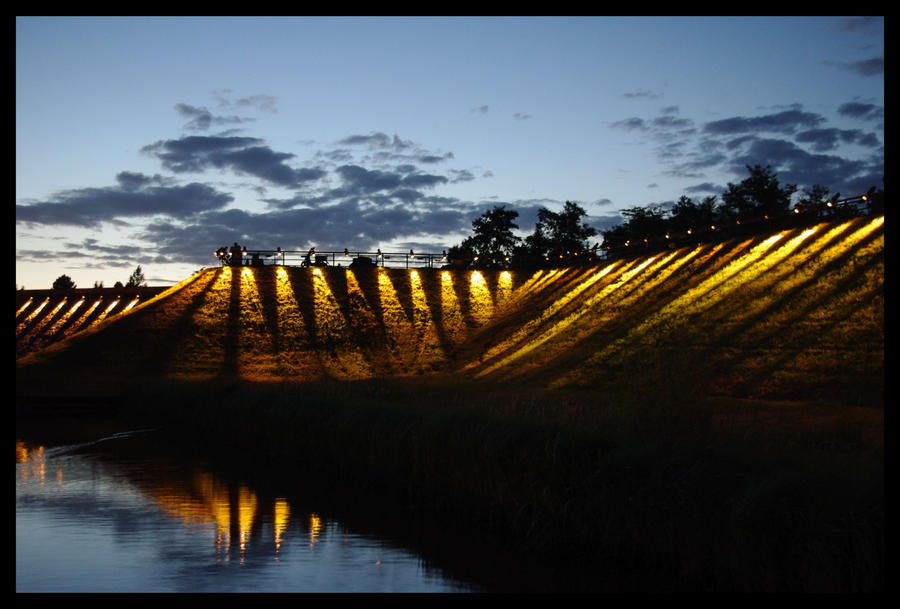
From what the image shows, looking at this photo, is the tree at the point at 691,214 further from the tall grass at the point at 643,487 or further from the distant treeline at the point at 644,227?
the tall grass at the point at 643,487

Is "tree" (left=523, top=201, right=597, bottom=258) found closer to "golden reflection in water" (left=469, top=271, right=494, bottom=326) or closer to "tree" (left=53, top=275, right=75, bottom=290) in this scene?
"golden reflection in water" (left=469, top=271, right=494, bottom=326)

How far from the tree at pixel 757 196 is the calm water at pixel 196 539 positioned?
72.4 m

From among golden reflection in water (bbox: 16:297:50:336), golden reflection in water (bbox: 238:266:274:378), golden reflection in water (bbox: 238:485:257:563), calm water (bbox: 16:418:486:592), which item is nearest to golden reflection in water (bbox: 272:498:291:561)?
calm water (bbox: 16:418:486:592)

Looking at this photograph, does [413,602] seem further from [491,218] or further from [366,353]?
[491,218]

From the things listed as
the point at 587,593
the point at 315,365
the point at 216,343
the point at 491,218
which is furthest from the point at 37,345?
the point at 587,593

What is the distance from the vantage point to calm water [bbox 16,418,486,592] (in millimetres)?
11906

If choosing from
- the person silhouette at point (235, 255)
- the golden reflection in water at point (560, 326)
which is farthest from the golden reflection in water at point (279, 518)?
the person silhouette at point (235, 255)

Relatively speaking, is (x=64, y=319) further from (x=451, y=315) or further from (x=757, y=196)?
(x=757, y=196)

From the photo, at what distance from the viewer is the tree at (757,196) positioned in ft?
274

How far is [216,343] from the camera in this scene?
6312cm

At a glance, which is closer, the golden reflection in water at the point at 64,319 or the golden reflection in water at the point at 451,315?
the golden reflection in water at the point at 451,315

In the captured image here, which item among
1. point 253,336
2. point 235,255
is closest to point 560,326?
point 253,336

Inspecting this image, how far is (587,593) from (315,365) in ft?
173
